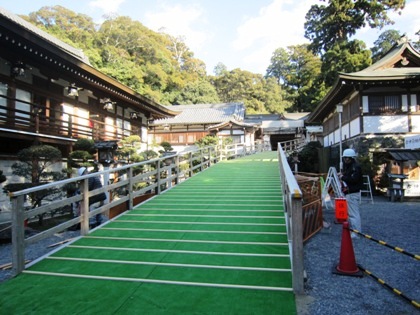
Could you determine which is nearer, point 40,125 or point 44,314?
point 44,314

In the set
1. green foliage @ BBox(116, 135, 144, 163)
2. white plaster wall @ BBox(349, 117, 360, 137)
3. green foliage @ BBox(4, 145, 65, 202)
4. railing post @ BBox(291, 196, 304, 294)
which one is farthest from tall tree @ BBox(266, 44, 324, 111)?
railing post @ BBox(291, 196, 304, 294)

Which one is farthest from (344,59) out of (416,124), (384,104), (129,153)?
(129,153)

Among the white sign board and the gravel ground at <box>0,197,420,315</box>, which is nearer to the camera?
the gravel ground at <box>0,197,420,315</box>

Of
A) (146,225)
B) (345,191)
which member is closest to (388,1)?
(345,191)

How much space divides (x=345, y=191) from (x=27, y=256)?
6.22 meters

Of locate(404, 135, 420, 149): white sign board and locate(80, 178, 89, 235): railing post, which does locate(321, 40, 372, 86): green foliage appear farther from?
locate(80, 178, 89, 235): railing post

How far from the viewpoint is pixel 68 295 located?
3.31 m

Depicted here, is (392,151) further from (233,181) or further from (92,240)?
(92,240)

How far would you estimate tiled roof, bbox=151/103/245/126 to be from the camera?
106 ft

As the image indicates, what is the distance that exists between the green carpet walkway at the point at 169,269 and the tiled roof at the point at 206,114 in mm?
24965

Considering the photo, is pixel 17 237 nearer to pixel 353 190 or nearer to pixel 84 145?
pixel 353 190

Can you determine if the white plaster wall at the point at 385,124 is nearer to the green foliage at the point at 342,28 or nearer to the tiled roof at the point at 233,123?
the green foliage at the point at 342,28

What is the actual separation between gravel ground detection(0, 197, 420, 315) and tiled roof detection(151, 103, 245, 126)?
24.6 metres

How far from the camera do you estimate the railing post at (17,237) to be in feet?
13.0
